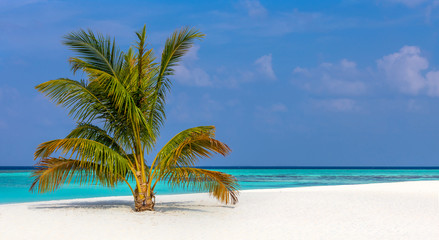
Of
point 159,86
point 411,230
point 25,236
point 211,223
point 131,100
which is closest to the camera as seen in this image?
point 25,236

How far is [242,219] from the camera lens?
31.1ft

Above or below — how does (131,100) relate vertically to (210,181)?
above

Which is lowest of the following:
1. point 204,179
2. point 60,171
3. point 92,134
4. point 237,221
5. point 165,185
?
point 237,221

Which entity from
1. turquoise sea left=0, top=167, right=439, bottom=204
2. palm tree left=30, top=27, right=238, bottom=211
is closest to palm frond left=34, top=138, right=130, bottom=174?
palm tree left=30, top=27, right=238, bottom=211

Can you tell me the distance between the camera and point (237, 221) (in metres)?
9.23

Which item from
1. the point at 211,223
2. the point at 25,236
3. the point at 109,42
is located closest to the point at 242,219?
the point at 211,223

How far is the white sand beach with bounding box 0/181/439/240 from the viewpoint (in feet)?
25.4

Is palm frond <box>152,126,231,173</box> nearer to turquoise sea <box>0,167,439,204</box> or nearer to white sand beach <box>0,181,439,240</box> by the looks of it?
white sand beach <box>0,181,439,240</box>

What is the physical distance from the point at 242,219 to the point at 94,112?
4.39m

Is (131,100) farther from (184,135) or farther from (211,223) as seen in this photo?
(211,223)

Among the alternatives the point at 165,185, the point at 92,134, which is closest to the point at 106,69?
the point at 92,134

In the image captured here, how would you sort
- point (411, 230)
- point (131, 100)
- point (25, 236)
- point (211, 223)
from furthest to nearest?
1. point (131, 100)
2. point (211, 223)
3. point (411, 230)
4. point (25, 236)

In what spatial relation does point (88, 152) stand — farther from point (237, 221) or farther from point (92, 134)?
point (237, 221)

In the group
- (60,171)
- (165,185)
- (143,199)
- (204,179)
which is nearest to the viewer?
(204,179)
